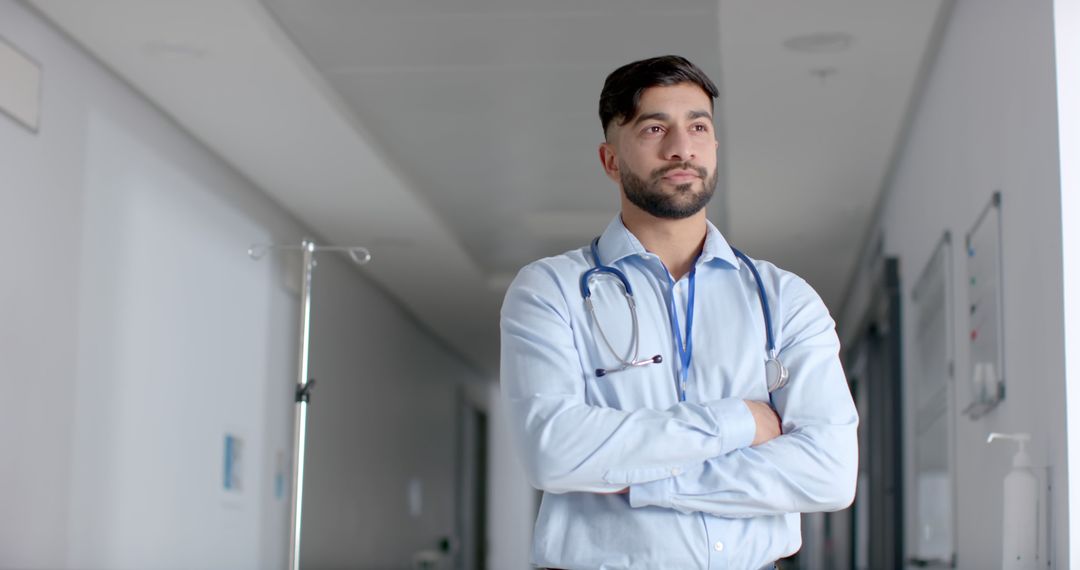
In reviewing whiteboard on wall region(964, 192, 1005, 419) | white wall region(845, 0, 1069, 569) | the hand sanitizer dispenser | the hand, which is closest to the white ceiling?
white wall region(845, 0, 1069, 569)

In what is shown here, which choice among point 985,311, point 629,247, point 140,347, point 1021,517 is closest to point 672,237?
point 629,247

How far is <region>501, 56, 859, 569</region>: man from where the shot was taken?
68.3 inches

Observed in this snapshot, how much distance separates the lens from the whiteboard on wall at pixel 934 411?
14.5 ft

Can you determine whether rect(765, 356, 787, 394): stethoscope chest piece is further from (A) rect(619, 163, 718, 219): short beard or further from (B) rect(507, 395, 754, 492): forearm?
(A) rect(619, 163, 718, 219): short beard

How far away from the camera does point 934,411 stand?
15.9ft

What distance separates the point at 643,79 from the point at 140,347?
3608 mm

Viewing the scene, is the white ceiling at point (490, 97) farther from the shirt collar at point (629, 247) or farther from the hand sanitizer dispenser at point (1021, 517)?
the shirt collar at point (629, 247)

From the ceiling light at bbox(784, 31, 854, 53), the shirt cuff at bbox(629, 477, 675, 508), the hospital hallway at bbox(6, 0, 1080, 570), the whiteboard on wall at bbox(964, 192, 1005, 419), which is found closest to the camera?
the shirt cuff at bbox(629, 477, 675, 508)

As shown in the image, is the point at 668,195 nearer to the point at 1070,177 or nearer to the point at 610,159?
the point at 610,159

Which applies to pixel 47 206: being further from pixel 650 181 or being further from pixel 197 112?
pixel 650 181

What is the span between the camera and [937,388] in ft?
15.5

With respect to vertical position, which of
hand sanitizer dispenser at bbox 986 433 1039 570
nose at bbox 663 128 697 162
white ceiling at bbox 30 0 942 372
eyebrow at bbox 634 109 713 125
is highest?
white ceiling at bbox 30 0 942 372

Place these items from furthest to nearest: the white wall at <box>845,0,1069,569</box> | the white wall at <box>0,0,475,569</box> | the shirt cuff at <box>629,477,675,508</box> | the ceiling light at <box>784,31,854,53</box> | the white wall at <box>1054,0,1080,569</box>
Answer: the ceiling light at <box>784,31,854,53</box> → the white wall at <box>0,0,475,569</box> → the white wall at <box>845,0,1069,569</box> → the white wall at <box>1054,0,1080,569</box> → the shirt cuff at <box>629,477,675,508</box>

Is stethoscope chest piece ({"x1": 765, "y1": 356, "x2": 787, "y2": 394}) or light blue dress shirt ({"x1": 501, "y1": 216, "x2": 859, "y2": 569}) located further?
stethoscope chest piece ({"x1": 765, "y1": 356, "x2": 787, "y2": 394})
